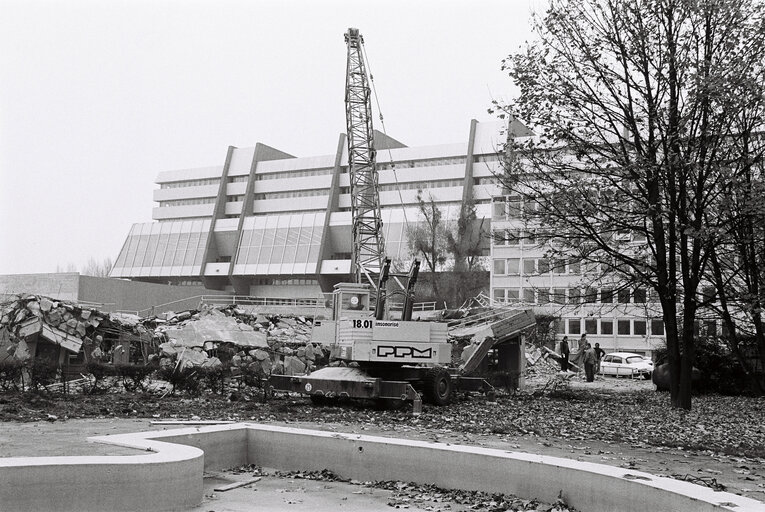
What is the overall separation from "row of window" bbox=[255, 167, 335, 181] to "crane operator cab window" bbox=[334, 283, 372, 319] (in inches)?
2883

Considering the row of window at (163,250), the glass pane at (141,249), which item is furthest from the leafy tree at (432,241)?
the glass pane at (141,249)

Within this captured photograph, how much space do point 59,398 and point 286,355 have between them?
1306 cm

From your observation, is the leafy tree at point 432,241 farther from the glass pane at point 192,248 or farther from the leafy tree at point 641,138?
the leafy tree at point 641,138

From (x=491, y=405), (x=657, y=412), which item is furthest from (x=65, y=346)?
(x=657, y=412)

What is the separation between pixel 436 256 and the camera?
67188 mm

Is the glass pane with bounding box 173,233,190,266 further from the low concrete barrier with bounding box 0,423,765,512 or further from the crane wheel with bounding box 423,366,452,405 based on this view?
the low concrete barrier with bounding box 0,423,765,512

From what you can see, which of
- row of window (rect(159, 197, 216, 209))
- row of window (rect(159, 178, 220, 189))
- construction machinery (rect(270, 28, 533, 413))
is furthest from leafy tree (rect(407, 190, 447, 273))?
construction machinery (rect(270, 28, 533, 413))

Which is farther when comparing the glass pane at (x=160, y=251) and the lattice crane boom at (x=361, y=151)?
the glass pane at (x=160, y=251)

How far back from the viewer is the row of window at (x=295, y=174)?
9550cm

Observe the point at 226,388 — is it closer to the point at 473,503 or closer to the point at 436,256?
the point at 473,503

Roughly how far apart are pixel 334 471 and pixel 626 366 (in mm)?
33767

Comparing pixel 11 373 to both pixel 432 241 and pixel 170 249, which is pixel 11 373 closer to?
pixel 432 241

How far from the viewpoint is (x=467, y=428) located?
1557cm

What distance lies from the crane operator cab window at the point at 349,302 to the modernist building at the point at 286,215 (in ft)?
192
